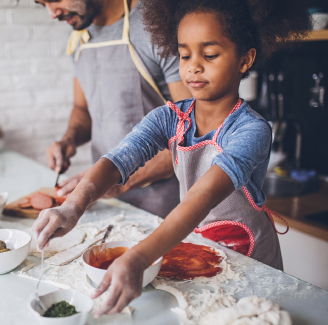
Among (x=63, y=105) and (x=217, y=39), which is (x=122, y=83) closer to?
(x=217, y=39)

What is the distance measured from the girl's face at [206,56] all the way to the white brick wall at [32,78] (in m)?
1.74

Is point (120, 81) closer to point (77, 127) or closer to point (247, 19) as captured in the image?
point (77, 127)

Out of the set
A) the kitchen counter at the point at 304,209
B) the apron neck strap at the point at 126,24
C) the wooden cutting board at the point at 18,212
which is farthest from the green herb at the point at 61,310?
the kitchen counter at the point at 304,209

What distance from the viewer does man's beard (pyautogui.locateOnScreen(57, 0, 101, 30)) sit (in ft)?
4.64

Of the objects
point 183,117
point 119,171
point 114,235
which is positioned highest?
point 183,117

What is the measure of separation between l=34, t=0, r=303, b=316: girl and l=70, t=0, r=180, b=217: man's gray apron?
381 millimetres

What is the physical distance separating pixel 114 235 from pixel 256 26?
0.64 m

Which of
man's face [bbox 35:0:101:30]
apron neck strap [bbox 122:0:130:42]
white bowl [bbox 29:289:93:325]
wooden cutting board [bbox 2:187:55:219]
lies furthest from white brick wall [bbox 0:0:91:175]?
white bowl [bbox 29:289:93:325]

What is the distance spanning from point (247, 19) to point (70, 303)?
0.70m

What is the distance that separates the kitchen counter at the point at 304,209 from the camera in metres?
1.62

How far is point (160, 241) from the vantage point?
69 cm

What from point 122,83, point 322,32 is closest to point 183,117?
point 122,83

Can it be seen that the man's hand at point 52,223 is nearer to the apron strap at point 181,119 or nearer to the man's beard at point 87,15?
the apron strap at point 181,119

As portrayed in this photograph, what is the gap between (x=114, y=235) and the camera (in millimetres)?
1060
